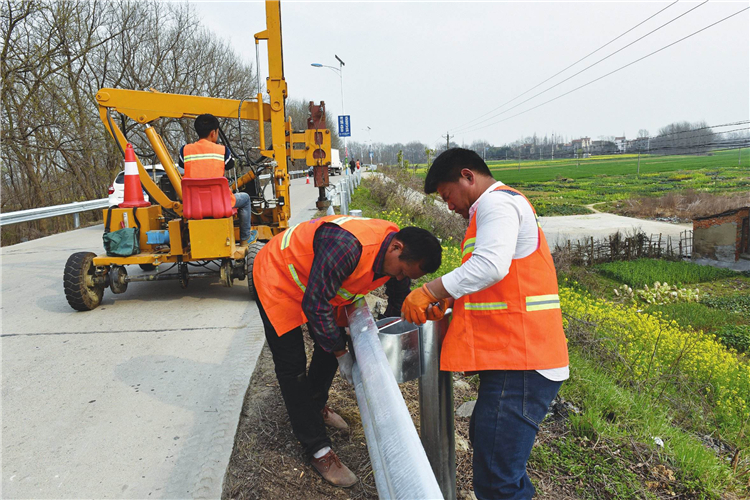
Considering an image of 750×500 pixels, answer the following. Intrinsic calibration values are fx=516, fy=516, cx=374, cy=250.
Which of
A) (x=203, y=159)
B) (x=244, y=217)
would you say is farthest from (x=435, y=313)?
(x=244, y=217)

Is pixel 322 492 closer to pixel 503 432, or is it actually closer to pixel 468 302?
pixel 503 432

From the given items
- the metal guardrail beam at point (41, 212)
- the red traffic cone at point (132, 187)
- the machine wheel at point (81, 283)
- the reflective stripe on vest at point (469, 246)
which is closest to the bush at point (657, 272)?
the red traffic cone at point (132, 187)

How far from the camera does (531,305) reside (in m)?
2.21

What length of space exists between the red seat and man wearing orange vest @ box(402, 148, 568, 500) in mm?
4380

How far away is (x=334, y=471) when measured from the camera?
283 centimetres

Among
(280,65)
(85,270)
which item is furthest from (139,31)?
(85,270)

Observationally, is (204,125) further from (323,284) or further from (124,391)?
(323,284)

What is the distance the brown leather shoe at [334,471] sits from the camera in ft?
9.19

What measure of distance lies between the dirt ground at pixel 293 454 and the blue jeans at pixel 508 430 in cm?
66

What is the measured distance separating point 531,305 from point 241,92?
36.2m

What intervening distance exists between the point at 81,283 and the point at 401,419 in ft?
18.6

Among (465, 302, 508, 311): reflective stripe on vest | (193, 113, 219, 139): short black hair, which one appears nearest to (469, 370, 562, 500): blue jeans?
(465, 302, 508, 311): reflective stripe on vest

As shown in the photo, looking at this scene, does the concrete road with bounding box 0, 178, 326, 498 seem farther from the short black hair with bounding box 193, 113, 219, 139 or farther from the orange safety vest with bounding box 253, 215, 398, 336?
the short black hair with bounding box 193, 113, 219, 139

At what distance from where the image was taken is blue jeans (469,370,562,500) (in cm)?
214
